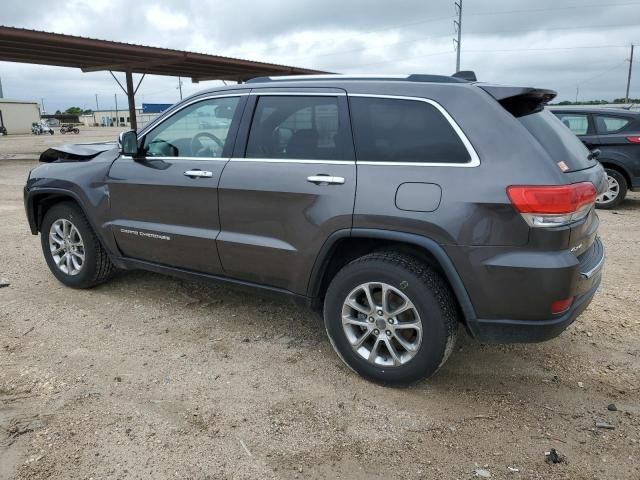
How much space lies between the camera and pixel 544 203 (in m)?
2.65

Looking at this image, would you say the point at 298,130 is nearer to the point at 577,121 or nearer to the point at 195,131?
the point at 195,131

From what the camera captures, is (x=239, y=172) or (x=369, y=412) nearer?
(x=369, y=412)

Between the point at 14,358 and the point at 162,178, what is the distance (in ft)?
5.19

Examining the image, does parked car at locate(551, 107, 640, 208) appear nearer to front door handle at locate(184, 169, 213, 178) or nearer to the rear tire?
the rear tire

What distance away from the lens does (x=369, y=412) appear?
9.74 feet

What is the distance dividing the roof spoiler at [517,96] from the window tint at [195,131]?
1.75m

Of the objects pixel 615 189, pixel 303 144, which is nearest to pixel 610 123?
pixel 615 189

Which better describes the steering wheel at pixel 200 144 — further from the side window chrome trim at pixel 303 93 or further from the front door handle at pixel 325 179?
the front door handle at pixel 325 179

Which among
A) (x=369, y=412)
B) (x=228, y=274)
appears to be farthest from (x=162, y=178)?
(x=369, y=412)

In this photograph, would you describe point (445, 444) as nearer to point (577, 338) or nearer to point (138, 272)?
point (577, 338)

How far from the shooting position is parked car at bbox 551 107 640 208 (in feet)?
28.5

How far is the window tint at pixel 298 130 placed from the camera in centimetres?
328

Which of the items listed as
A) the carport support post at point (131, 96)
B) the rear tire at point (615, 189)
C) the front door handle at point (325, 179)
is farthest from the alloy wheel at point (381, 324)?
the carport support post at point (131, 96)

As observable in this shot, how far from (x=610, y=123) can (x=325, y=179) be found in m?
7.69
